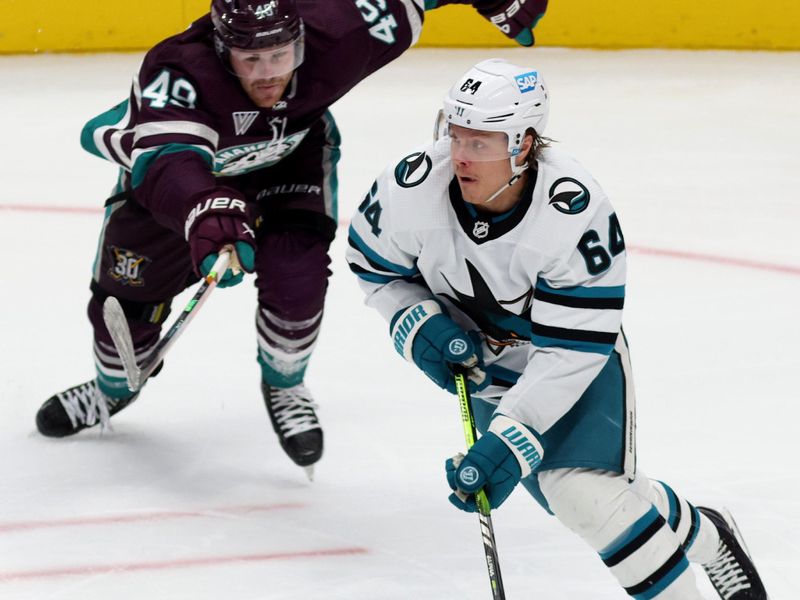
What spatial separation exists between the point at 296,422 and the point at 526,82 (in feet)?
3.89

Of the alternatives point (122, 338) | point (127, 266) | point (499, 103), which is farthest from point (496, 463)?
point (127, 266)

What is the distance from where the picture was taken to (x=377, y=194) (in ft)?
8.27

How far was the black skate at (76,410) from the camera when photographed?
3430 mm

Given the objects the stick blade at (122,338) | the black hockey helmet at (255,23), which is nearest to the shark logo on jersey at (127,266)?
the stick blade at (122,338)

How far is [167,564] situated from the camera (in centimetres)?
281

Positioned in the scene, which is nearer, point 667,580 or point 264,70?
point 667,580

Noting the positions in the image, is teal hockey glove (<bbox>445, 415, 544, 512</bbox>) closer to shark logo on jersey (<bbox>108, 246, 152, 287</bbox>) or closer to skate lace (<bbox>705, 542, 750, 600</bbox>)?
skate lace (<bbox>705, 542, 750, 600</bbox>)

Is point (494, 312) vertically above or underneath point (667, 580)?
above

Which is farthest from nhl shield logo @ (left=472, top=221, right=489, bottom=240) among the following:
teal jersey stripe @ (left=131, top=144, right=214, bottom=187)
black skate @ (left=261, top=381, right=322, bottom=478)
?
black skate @ (left=261, top=381, right=322, bottom=478)

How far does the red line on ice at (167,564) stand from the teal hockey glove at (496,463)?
2.13 feet

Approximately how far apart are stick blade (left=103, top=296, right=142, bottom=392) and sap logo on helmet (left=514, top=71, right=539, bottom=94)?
1168 millimetres

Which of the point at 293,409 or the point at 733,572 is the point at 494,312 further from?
the point at 293,409

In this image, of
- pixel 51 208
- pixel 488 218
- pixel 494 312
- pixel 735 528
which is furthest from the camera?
pixel 51 208

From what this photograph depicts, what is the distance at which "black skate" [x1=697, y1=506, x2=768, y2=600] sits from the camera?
262cm
